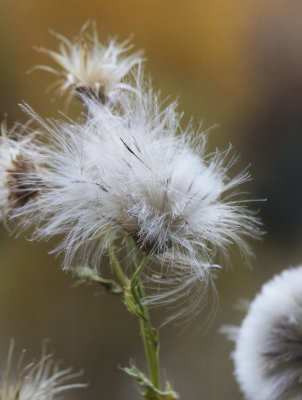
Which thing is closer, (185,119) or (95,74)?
(95,74)

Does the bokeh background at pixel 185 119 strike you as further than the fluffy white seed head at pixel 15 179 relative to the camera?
Yes

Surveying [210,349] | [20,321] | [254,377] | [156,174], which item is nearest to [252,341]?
[254,377]

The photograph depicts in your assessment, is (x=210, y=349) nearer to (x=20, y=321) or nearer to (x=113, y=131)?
(x=20, y=321)

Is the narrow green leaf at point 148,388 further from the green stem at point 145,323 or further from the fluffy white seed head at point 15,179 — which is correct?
the fluffy white seed head at point 15,179

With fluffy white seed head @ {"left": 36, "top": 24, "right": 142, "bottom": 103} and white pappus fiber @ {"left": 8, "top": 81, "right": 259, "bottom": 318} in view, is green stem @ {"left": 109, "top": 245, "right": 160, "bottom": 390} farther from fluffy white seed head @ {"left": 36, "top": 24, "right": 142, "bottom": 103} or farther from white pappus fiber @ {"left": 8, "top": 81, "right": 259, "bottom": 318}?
fluffy white seed head @ {"left": 36, "top": 24, "right": 142, "bottom": 103}

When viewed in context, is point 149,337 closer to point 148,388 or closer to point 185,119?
point 148,388

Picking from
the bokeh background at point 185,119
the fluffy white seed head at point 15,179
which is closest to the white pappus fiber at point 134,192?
the fluffy white seed head at point 15,179

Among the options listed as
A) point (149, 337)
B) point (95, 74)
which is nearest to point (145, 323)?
point (149, 337)
